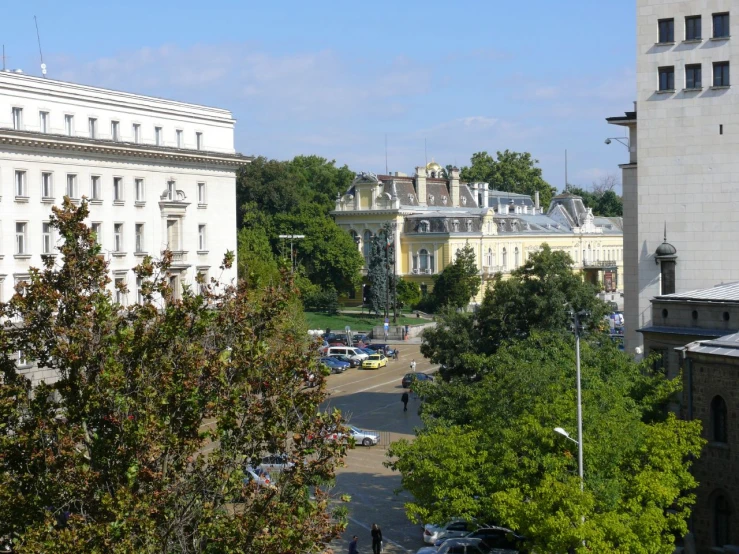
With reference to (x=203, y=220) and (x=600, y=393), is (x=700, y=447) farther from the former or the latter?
(x=203, y=220)

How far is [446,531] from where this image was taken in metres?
35.9

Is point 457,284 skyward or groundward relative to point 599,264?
groundward

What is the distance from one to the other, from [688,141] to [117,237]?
28.3 metres

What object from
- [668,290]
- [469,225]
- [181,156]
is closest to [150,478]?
[668,290]

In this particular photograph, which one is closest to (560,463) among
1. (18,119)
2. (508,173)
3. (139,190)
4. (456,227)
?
(18,119)

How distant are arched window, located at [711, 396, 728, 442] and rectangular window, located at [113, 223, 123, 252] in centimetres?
3500

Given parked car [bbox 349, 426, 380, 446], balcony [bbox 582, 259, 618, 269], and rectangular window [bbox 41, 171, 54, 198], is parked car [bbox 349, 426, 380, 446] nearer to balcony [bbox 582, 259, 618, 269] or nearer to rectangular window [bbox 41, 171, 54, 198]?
rectangular window [bbox 41, 171, 54, 198]

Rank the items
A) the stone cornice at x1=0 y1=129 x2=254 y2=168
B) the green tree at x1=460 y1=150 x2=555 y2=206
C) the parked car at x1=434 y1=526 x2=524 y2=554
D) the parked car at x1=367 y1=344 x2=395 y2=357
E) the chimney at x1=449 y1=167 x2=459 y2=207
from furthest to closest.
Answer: the green tree at x1=460 y1=150 x2=555 y2=206, the chimney at x1=449 y1=167 x2=459 y2=207, the parked car at x1=367 y1=344 x2=395 y2=357, the stone cornice at x1=0 y1=129 x2=254 y2=168, the parked car at x1=434 y1=526 x2=524 y2=554

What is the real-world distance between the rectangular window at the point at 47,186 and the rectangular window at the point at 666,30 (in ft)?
93.3

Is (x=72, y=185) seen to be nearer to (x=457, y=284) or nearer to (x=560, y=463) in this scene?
(x=560, y=463)

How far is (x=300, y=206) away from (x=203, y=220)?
56.4m

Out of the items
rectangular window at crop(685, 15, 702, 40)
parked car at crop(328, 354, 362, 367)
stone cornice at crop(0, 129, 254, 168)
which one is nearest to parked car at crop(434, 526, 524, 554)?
rectangular window at crop(685, 15, 702, 40)

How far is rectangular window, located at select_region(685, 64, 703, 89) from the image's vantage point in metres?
47.8

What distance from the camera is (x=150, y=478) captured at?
18.0 m
